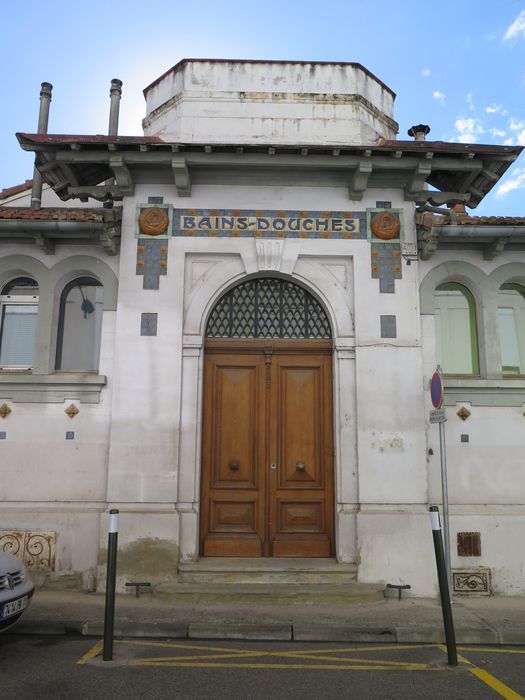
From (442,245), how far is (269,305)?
276 cm

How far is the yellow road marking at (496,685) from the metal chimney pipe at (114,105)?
916 centimetres

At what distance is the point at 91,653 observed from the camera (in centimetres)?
559

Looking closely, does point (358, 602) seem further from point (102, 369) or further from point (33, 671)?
point (102, 369)

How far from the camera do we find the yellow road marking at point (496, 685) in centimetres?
467

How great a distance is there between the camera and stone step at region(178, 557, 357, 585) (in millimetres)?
7422

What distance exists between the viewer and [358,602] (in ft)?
A: 23.5

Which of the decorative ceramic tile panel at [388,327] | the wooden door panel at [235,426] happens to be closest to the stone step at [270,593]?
the wooden door panel at [235,426]

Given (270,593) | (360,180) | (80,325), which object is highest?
(360,180)

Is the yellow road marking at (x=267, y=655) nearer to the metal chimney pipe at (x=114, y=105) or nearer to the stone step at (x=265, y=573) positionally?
the stone step at (x=265, y=573)

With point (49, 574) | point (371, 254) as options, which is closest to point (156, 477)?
point (49, 574)

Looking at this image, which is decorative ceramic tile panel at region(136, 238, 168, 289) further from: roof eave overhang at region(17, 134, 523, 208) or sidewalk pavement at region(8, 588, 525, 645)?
sidewalk pavement at region(8, 588, 525, 645)

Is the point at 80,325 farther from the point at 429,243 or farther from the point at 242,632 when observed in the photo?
the point at 429,243

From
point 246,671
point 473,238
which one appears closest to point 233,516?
point 246,671

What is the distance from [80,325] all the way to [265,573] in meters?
4.43
